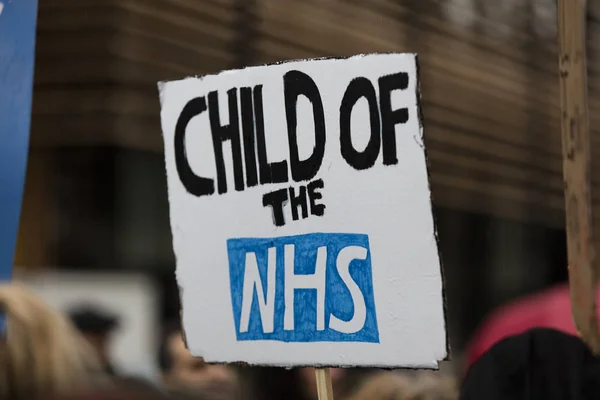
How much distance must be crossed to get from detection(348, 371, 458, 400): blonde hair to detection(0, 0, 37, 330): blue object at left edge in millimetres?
686

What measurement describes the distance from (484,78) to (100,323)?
2248 mm

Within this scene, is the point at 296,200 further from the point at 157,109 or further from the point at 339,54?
the point at 157,109

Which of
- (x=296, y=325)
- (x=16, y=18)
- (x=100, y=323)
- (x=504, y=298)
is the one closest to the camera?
(x=296, y=325)

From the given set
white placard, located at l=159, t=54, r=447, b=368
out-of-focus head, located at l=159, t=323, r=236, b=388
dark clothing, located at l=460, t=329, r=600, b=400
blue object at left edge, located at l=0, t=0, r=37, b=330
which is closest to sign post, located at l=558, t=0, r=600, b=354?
dark clothing, located at l=460, t=329, r=600, b=400

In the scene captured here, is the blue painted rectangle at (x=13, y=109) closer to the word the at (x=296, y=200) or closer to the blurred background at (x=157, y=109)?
the word the at (x=296, y=200)

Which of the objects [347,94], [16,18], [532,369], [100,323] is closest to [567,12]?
[347,94]

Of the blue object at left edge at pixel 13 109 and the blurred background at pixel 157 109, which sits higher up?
the blurred background at pixel 157 109

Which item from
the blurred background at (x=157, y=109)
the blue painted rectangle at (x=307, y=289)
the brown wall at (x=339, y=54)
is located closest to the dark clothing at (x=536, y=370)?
the blue painted rectangle at (x=307, y=289)

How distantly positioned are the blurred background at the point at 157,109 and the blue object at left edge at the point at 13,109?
234 cm

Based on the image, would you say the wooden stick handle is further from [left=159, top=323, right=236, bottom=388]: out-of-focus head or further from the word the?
[left=159, top=323, right=236, bottom=388]: out-of-focus head

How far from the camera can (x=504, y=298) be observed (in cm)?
585

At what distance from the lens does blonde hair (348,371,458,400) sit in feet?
5.43

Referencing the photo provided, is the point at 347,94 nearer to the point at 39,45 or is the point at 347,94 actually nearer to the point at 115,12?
the point at 115,12

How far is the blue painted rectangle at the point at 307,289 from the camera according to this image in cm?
112
